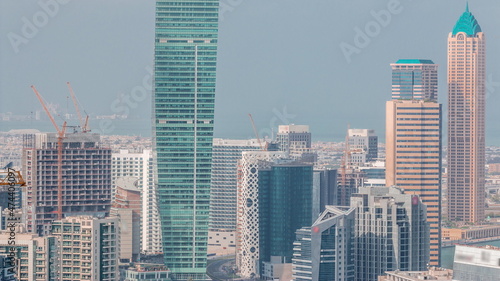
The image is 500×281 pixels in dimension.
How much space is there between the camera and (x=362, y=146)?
83.4 meters

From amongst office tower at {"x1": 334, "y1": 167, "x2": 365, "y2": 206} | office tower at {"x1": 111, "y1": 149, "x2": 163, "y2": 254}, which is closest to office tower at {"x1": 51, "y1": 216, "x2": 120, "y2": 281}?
office tower at {"x1": 111, "y1": 149, "x2": 163, "y2": 254}

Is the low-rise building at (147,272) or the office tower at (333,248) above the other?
the office tower at (333,248)

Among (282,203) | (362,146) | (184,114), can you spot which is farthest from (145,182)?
(362,146)

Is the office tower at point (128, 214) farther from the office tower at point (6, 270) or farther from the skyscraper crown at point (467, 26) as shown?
the skyscraper crown at point (467, 26)

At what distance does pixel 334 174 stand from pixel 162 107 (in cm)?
1537

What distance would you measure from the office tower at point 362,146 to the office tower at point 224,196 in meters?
7.94

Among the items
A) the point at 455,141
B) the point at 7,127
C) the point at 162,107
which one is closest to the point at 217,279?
the point at 162,107

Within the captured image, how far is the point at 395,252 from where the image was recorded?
44.6 m

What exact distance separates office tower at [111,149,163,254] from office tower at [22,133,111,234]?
107 inches

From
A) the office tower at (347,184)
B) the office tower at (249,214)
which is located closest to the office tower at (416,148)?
the office tower at (249,214)

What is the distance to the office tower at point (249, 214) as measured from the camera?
199 feet

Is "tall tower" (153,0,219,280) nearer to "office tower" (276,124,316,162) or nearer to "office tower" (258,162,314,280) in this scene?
"office tower" (258,162,314,280)

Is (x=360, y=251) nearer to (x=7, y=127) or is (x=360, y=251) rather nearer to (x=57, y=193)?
(x=57, y=193)

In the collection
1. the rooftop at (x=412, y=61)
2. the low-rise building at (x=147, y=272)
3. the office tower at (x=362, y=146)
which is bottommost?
the low-rise building at (x=147, y=272)
